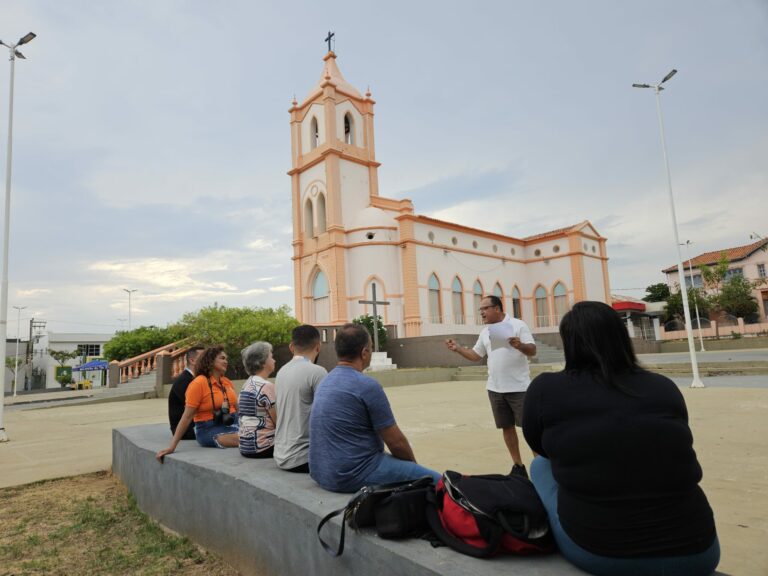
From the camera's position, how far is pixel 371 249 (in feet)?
92.0

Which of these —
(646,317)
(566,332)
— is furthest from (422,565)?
(646,317)

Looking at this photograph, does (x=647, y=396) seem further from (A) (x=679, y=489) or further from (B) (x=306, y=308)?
(B) (x=306, y=308)

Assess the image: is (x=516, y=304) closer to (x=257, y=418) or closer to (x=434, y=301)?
(x=434, y=301)

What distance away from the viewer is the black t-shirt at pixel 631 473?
5.58 feet

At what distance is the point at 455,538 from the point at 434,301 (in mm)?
27424

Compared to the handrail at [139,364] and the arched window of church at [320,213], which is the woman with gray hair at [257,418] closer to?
the handrail at [139,364]

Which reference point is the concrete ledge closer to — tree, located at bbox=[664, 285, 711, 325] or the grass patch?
the grass patch

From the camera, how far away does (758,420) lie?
691cm

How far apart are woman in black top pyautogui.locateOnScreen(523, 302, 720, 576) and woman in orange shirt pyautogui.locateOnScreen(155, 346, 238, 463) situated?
338 centimetres

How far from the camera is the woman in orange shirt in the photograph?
457 cm

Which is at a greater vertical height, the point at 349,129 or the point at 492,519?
the point at 349,129

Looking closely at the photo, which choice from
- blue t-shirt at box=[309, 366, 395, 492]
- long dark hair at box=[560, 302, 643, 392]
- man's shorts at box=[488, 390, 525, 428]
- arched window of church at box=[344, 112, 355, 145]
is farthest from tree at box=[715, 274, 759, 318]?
long dark hair at box=[560, 302, 643, 392]

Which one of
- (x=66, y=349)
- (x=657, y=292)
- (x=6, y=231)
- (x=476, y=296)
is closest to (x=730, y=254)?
(x=657, y=292)

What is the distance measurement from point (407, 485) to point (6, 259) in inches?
389
